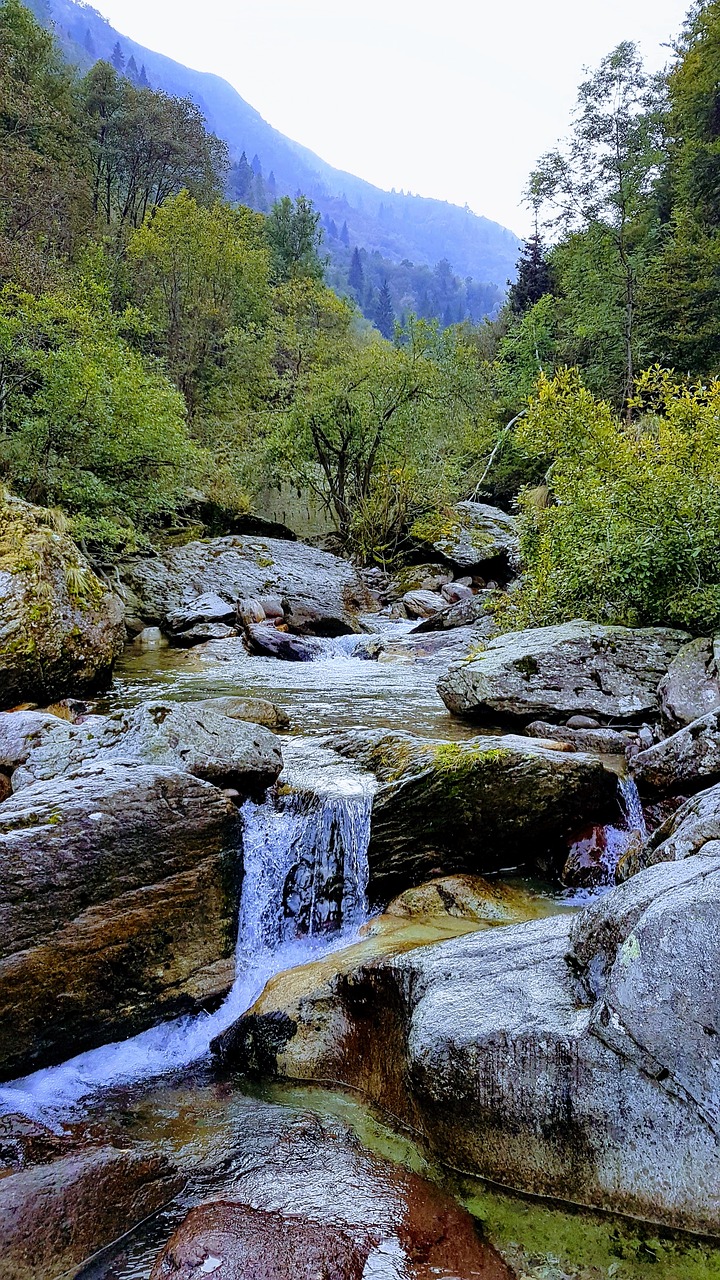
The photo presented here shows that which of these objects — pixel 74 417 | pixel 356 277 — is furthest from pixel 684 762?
pixel 356 277

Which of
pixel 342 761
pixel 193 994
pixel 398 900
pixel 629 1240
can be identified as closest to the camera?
pixel 629 1240

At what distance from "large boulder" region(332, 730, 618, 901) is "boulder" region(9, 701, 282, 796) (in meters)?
1.30

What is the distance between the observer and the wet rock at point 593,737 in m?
7.47

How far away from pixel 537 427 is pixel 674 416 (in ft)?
7.46

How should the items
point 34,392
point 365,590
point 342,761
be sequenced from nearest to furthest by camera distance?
point 342,761 < point 34,392 < point 365,590

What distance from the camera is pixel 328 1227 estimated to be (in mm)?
3105

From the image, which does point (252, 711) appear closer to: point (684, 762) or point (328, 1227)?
point (684, 762)

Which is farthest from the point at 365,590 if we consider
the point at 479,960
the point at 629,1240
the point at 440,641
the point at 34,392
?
the point at 629,1240

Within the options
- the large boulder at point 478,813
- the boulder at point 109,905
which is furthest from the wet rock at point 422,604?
the boulder at point 109,905

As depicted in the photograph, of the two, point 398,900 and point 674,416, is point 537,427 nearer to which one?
point 674,416

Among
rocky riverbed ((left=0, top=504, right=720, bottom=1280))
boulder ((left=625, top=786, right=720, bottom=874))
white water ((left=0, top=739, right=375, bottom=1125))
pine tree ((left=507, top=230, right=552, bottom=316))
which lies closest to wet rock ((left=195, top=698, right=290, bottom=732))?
rocky riverbed ((left=0, top=504, right=720, bottom=1280))

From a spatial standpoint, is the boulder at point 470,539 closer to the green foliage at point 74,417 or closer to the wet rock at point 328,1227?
the green foliage at point 74,417

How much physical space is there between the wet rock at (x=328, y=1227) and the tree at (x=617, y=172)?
23.1 m

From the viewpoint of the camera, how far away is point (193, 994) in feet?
16.5
